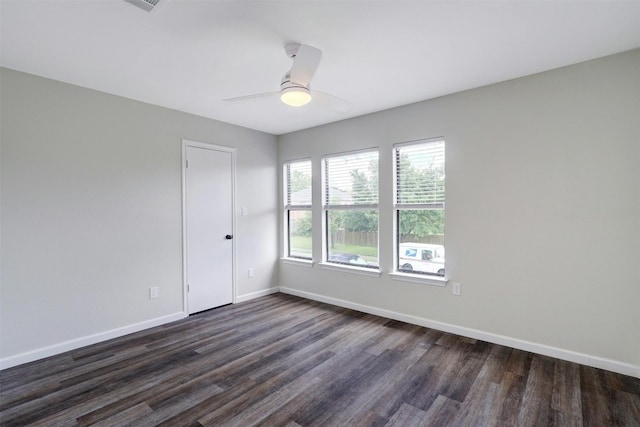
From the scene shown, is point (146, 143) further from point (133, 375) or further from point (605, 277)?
point (605, 277)

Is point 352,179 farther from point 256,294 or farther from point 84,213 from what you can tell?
point 84,213

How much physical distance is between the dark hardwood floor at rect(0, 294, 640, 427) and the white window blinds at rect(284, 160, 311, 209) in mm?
2053

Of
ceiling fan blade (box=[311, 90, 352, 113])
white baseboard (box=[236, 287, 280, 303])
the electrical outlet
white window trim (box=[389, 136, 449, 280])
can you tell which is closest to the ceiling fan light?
ceiling fan blade (box=[311, 90, 352, 113])

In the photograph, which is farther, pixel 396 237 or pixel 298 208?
pixel 298 208

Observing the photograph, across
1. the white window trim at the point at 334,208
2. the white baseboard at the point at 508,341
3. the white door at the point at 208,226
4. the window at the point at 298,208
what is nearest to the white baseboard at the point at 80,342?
the white door at the point at 208,226

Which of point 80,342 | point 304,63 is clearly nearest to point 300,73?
point 304,63

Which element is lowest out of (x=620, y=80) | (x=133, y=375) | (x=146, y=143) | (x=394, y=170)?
(x=133, y=375)

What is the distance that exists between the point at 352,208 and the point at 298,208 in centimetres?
100

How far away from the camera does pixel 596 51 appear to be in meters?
2.35

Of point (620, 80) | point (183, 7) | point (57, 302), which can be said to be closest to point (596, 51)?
Answer: point (620, 80)

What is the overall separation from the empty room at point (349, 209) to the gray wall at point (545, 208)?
17mm

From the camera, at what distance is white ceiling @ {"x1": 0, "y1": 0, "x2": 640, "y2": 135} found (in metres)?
1.86

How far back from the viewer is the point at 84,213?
3000 millimetres

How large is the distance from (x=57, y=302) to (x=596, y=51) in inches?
198
